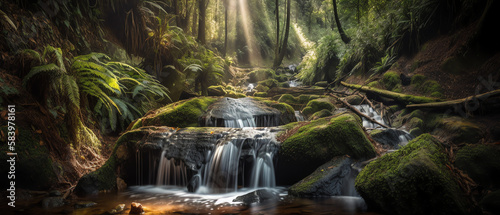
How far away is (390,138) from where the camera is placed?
5.45 m

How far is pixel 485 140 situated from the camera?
15.8 feet

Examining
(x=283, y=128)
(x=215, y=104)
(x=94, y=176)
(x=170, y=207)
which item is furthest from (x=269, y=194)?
(x=215, y=104)

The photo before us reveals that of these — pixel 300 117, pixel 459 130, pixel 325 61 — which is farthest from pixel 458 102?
pixel 325 61

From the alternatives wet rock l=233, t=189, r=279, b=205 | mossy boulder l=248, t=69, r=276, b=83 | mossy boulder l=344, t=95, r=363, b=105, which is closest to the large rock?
wet rock l=233, t=189, r=279, b=205

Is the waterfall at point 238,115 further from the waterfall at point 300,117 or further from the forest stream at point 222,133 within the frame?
the waterfall at point 300,117

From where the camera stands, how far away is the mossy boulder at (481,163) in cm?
321

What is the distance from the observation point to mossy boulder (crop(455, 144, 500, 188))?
321 centimetres

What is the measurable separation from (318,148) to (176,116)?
381cm

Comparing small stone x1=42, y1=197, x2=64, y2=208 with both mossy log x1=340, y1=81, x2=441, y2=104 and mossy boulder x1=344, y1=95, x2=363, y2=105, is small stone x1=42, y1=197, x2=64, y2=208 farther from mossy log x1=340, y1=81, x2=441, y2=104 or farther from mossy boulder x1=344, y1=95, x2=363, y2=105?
mossy boulder x1=344, y1=95, x2=363, y2=105

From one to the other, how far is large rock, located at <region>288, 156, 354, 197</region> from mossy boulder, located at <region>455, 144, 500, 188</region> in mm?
1521

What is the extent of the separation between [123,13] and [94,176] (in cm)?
611

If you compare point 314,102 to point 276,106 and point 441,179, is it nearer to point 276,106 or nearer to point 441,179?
point 276,106

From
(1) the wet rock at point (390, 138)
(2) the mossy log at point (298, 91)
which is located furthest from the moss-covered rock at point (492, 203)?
(2) the mossy log at point (298, 91)

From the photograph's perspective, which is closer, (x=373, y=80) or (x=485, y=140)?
(x=485, y=140)
